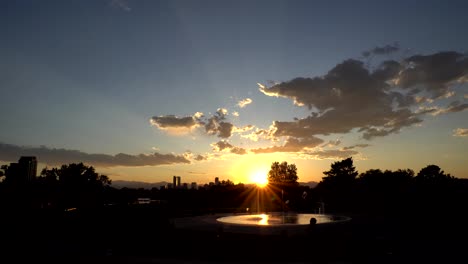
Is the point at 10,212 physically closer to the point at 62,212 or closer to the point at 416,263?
the point at 62,212

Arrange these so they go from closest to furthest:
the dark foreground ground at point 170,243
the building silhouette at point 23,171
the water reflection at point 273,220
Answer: the dark foreground ground at point 170,243
the building silhouette at point 23,171
the water reflection at point 273,220

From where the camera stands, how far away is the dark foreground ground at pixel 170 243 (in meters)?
17.4

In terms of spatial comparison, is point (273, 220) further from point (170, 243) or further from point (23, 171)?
point (23, 171)

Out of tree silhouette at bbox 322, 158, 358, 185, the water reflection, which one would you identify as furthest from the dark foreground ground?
tree silhouette at bbox 322, 158, 358, 185

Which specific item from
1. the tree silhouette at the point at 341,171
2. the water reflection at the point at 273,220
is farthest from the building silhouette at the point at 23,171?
the tree silhouette at the point at 341,171

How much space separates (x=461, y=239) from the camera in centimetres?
2506

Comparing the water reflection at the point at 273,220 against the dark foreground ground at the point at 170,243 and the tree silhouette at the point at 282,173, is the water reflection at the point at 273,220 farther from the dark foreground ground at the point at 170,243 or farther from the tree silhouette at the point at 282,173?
the tree silhouette at the point at 282,173

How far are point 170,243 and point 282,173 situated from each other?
108 metres

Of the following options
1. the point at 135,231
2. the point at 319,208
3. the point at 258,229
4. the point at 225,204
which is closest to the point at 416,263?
the point at 258,229

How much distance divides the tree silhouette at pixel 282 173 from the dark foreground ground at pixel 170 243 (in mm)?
97223

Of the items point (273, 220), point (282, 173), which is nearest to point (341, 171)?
point (282, 173)

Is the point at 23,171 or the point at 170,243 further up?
the point at 23,171

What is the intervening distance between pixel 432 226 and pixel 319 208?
50.4 ft

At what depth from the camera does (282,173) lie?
125 metres
